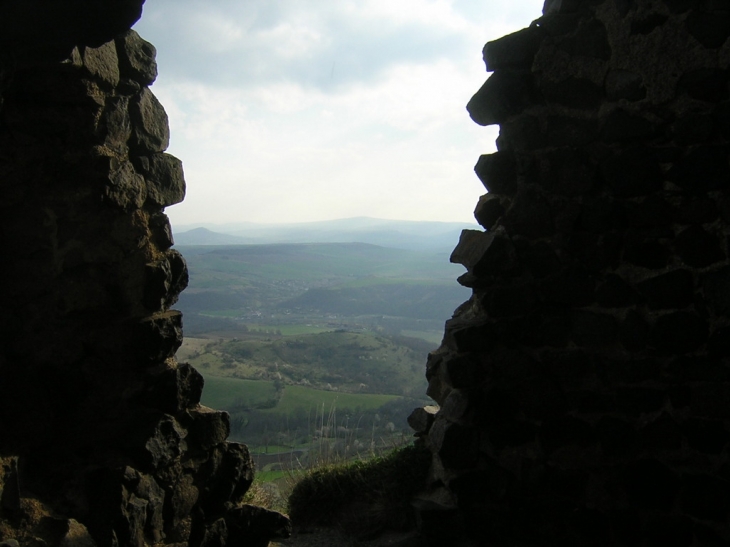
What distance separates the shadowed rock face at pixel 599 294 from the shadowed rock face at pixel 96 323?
4.58 feet

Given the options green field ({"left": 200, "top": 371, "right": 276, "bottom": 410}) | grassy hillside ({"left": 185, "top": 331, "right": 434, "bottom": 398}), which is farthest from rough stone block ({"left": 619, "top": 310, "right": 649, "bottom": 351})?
grassy hillside ({"left": 185, "top": 331, "right": 434, "bottom": 398})

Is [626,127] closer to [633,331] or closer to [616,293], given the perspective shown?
[616,293]

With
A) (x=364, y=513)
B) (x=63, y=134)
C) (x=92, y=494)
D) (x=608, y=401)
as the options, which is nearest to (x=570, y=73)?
(x=608, y=401)

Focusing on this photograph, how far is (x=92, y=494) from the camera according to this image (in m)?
2.82

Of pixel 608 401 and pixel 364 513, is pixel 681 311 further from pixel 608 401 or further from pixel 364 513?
pixel 364 513

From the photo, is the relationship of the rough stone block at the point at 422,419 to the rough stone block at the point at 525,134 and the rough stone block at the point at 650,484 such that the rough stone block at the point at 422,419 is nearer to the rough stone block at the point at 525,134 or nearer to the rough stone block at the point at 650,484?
the rough stone block at the point at 650,484

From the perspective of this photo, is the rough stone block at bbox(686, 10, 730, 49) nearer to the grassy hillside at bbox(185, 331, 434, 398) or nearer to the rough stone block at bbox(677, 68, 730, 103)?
the rough stone block at bbox(677, 68, 730, 103)

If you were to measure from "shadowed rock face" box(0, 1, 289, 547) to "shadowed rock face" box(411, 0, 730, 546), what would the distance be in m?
1.40

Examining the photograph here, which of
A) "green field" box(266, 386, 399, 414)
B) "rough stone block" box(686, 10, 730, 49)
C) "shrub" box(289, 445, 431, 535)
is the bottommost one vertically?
"green field" box(266, 386, 399, 414)

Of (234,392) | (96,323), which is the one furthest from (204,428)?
(234,392)

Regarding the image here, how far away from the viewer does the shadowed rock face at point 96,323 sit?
9.25 feet

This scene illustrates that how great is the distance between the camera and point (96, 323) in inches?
121

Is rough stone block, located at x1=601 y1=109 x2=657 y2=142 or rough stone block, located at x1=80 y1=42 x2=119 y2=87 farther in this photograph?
rough stone block, located at x1=601 y1=109 x2=657 y2=142

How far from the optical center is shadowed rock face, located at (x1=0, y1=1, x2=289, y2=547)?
2818 mm
